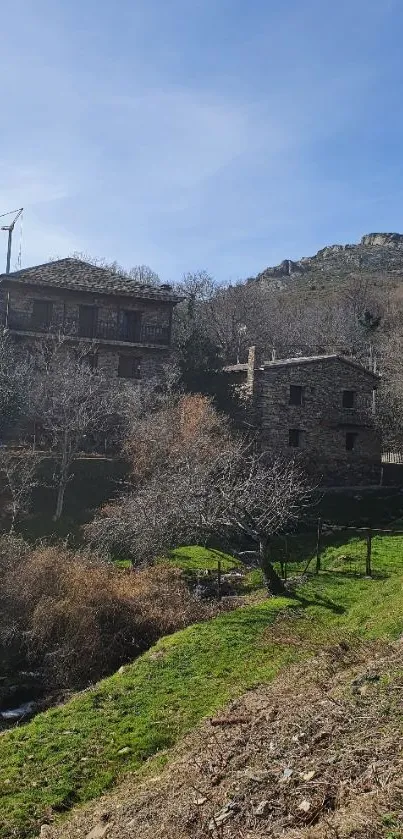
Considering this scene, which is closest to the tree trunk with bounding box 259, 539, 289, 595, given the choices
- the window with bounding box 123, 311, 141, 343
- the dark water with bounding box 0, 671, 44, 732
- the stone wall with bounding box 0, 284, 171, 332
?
the dark water with bounding box 0, 671, 44, 732

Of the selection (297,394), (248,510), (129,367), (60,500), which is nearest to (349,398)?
(297,394)

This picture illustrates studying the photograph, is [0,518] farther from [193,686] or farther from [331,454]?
[331,454]

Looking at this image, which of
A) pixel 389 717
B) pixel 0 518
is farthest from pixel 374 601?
pixel 0 518

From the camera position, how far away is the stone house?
33281 mm

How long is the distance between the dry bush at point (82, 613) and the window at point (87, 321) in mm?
19095

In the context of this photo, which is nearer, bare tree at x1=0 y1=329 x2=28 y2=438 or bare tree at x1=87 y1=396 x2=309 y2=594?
bare tree at x1=87 y1=396 x2=309 y2=594

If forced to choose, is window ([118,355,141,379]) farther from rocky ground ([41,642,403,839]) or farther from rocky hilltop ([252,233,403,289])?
rocky hilltop ([252,233,403,289])

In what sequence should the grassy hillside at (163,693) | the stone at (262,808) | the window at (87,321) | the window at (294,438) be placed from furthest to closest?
the window at (87,321), the window at (294,438), the grassy hillside at (163,693), the stone at (262,808)

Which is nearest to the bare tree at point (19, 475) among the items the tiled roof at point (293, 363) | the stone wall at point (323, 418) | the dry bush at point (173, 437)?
the dry bush at point (173, 437)

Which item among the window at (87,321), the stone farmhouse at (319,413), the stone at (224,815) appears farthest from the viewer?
the window at (87,321)

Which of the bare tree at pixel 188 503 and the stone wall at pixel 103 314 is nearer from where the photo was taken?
the bare tree at pixel 188 503

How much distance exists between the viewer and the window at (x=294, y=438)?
105ft

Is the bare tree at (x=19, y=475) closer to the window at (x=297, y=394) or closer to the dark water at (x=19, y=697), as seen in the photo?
the dark water at (x=19, y=697)

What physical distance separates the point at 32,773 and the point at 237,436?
63.8 feet
